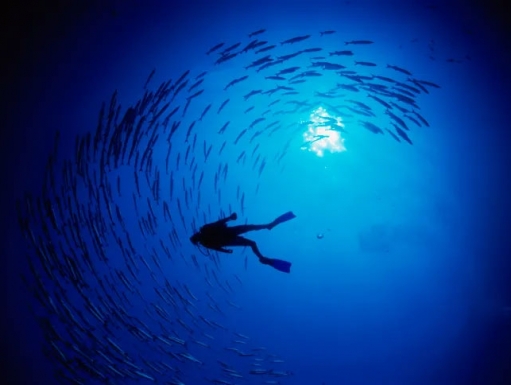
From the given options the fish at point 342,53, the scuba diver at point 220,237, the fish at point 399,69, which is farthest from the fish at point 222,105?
the scuba diver at point 220,237

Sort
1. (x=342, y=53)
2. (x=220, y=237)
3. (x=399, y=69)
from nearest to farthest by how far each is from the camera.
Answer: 1. (x=220, y=237)
2. (x=342, y=53)
3. (x=399, y=69)

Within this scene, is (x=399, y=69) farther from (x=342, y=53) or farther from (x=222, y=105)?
(x=222, y=105)

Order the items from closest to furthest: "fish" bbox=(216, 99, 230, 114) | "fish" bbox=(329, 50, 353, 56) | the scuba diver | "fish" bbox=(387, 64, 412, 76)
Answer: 1. the scuba diver
2. "fish" bbox=(329, 50, 353, 56)
3. "fish" bbox=(387, 64, 412, 76)
4. "fish" bbox=(216, 99, 230, 114)

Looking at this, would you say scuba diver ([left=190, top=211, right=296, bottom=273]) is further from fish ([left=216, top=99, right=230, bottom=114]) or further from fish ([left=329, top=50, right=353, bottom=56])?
fish ([left=216, top=99, right=230, bottom=114])

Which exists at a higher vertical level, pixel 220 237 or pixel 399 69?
pixel 399 69

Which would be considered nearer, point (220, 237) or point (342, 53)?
point (220, 237)

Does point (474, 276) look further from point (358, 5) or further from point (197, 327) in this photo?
point (358, 5)

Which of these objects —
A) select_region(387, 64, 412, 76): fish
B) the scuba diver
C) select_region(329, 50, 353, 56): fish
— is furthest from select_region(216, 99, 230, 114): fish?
the scuba diver

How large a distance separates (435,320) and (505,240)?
9.57 metres

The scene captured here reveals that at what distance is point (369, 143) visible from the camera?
596 inches

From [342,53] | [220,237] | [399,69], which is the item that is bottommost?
[220,237]

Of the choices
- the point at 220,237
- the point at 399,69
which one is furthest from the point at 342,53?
the point at 220,237

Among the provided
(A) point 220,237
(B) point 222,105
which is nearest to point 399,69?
(B) point 222,105

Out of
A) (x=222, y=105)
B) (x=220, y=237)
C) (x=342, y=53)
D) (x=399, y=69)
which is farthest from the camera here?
(x=222, y=105)
